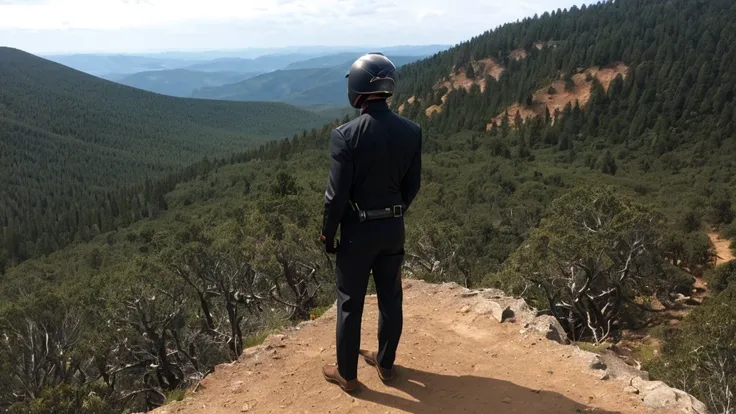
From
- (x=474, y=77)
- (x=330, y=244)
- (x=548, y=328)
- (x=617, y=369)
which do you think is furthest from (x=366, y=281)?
(x=474, y=77)

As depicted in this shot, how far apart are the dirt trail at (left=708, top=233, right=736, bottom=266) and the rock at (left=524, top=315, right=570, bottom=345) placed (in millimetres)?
36421

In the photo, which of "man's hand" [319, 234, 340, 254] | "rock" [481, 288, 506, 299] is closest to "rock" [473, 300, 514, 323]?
"rock" [481, 288, 506, 299]

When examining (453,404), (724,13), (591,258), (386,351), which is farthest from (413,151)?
(724,13)

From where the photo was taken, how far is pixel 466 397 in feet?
17.9

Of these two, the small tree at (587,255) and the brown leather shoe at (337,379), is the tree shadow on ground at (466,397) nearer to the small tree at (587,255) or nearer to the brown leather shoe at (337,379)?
the brown leather shoe at (337,379)

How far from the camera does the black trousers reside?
5.01m

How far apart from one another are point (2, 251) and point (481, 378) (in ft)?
360

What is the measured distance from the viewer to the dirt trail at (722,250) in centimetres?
3703

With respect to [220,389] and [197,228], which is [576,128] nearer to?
[197,228]

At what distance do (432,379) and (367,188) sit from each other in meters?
2.62

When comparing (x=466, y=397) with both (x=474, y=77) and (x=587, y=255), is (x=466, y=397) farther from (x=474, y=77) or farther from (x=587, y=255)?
(x=474, y=77)

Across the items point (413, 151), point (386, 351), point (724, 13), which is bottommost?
point (386, 351)

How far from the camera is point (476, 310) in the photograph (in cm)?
806

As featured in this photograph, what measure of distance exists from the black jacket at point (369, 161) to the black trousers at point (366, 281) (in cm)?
23
